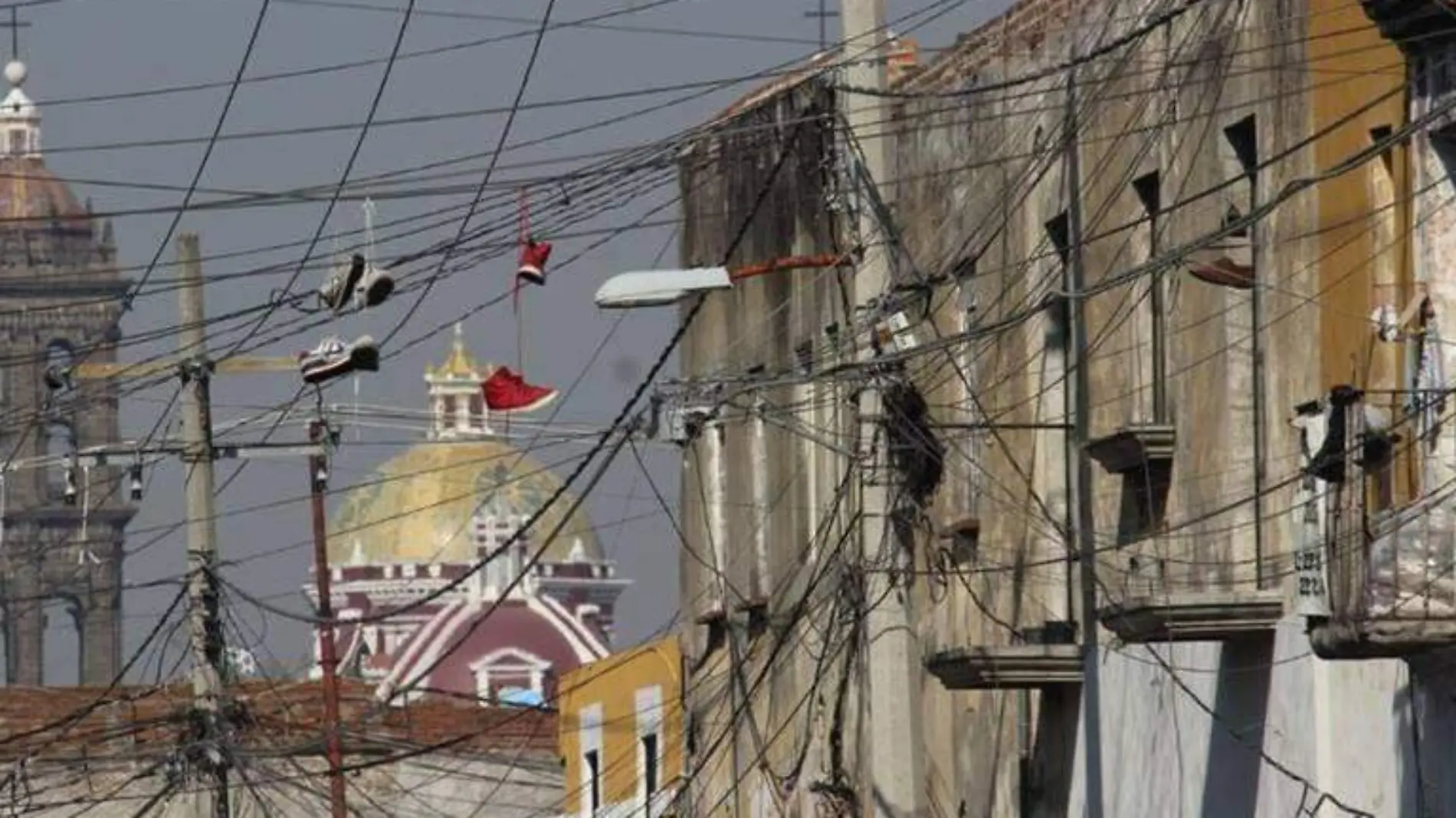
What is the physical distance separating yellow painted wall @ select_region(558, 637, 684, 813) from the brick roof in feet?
25.2

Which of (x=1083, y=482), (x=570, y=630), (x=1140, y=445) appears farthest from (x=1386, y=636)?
(x=570, y=630)

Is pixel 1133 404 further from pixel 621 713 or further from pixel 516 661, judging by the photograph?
pixel 516 661

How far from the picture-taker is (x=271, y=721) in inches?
2231

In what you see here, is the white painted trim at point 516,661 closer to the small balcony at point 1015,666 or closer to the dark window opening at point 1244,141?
the small balcony at point 1015,666

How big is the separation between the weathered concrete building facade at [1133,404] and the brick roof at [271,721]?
62.9 feet

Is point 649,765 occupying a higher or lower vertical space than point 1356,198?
lower

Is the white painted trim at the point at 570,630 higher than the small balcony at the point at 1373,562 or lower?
higher

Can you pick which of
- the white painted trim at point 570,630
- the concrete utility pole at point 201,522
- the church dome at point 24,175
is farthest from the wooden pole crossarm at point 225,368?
the church dome at point 24,175

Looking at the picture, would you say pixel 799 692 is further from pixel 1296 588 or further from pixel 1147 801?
pixel 1296 588

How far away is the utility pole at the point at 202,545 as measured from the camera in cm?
4309

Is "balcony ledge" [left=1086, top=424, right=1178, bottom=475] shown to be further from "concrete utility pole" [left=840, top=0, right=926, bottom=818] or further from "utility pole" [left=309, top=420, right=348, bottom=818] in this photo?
"utility pole" [left=309, top=420, right=348, bottom=818]

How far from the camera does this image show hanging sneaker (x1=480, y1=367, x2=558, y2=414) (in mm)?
35719

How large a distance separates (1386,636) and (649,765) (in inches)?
817

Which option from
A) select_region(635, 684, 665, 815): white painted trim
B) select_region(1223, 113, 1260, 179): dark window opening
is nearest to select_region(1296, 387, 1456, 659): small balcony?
select_region(1223, 113, 1260, 179): dark window opening
